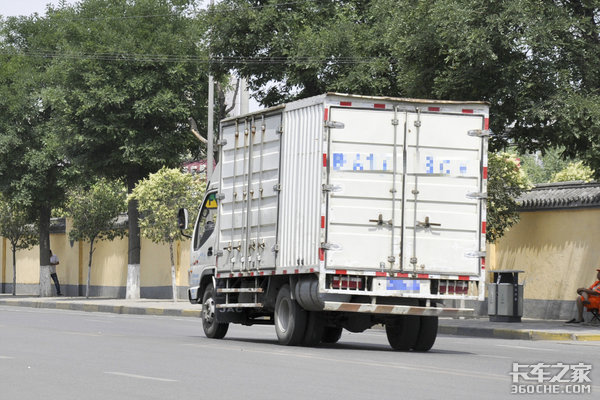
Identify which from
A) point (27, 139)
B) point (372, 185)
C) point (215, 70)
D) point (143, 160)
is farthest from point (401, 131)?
point (27, 139)

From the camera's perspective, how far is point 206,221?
2306cm

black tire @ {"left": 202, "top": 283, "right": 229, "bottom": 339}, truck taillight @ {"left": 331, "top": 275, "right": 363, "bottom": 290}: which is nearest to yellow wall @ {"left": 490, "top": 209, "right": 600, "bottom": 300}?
black tire @ {"left": 202, "top": 283, "right": 229, "bottom": 339}

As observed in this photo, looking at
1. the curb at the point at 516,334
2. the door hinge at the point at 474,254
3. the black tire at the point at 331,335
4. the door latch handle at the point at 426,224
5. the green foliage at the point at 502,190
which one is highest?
the green foliage at the point at 502,190

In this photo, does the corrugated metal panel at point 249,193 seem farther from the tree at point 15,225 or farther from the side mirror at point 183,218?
the tree at point 15,225

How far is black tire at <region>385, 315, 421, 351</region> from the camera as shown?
1920 cm

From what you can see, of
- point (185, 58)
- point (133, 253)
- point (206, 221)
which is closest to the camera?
point (206, 221)

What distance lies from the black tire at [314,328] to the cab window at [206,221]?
3763 mm

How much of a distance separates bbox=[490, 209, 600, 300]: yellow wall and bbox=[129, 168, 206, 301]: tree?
12.5m

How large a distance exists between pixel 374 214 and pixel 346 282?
42.1 inches

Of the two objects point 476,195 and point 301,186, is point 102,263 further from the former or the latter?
point 476,195

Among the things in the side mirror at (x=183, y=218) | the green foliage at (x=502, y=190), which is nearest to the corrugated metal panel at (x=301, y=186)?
the side mirror at (x=183, y=218)

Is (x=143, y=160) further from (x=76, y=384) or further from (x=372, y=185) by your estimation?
(x=76, y=384)

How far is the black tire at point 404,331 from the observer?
19203 millimetres

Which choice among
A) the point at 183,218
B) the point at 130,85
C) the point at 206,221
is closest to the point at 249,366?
the point at 183,218
